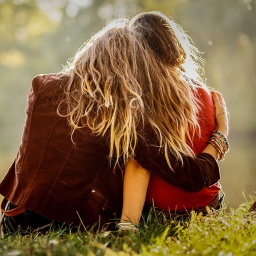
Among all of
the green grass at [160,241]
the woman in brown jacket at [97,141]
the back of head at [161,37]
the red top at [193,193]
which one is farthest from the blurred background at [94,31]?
the green grass at [160,241]

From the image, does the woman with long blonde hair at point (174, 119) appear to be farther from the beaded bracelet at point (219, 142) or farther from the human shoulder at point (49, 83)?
the human shoulder at point (49, 83)

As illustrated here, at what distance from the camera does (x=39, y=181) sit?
2668 mm

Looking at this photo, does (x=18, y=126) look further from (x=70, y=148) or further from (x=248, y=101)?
(x=70, y=148)

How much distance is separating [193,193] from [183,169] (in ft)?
0.94

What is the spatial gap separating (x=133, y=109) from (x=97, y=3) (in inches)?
777

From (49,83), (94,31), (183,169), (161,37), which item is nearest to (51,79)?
(49,83)

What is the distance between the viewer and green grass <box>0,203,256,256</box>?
2.00 m

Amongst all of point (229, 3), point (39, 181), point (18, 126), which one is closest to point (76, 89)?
point (39, 181)

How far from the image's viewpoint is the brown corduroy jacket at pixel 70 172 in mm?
2650

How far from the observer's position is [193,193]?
9.44 ft

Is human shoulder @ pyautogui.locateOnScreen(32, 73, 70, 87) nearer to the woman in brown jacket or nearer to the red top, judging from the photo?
the woman in brown jacket

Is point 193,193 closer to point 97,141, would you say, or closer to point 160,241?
point 97,141

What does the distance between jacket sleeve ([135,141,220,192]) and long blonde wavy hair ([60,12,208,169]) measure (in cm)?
4

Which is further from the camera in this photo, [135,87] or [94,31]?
[94,31]
